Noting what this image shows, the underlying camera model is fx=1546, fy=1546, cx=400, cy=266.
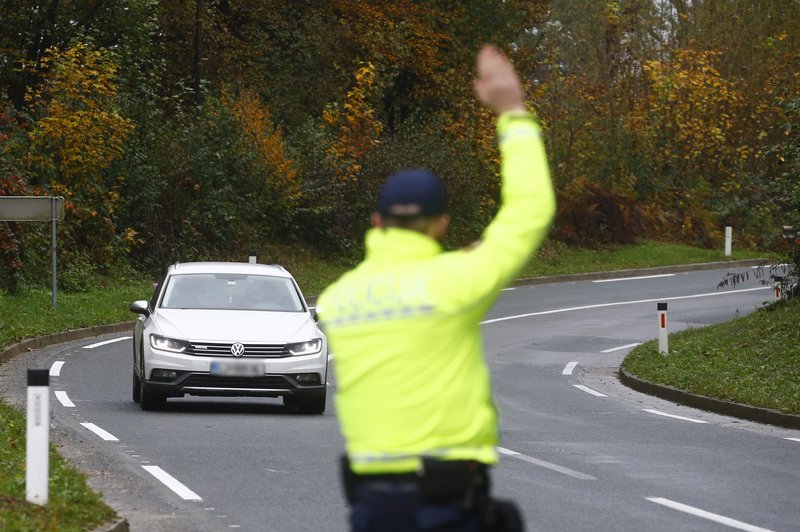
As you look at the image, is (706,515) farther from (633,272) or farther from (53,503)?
(633,272)

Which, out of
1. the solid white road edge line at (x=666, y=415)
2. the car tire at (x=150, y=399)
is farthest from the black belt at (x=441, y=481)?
the solid white road edge line at (x=666, y=415)

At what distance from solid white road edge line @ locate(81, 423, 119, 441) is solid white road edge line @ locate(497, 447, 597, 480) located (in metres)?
3.44

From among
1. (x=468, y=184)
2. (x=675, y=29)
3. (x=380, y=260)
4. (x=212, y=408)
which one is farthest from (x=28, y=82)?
(x=380, y=260)

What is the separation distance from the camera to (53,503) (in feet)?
30.0

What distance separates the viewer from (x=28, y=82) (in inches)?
1462

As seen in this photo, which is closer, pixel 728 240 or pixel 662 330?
pixel 662 330

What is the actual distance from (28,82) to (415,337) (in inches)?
1354

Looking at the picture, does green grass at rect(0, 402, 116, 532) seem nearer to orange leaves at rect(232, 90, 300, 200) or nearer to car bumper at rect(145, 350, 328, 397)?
car bumper at rect(145, 350, 328, 397)

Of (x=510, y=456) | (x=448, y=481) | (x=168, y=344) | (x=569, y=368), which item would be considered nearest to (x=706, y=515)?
(x=510, y=456)

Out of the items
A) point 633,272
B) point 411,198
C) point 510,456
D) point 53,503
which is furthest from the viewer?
point 633,272

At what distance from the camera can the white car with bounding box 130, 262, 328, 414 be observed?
51.1ft

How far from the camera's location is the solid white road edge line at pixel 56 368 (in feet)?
64.7

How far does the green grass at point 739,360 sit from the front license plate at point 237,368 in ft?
19.0

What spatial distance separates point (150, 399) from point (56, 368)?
4.98 m
